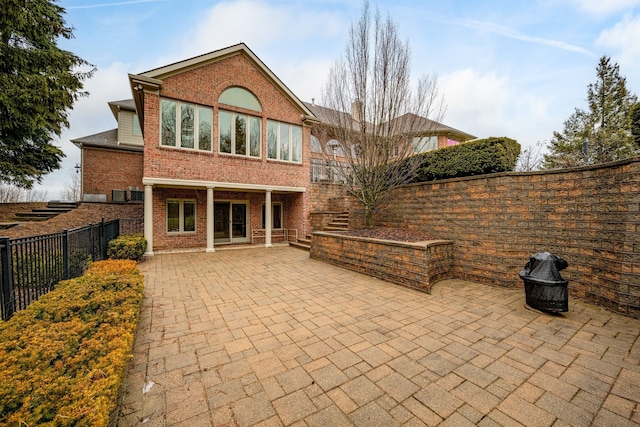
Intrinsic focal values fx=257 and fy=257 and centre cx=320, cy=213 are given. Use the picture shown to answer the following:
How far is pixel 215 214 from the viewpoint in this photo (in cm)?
1162

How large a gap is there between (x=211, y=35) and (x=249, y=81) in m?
3.51

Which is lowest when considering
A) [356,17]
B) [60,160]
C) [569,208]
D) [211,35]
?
[569,208]

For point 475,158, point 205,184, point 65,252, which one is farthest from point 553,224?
point 205,184

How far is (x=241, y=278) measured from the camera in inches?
229

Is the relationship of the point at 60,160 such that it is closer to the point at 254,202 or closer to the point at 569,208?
the point at 254,202

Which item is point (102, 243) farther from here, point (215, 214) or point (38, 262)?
point (215, 214)

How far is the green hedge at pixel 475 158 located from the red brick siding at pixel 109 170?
1505cm

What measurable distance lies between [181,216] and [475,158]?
10501 mm

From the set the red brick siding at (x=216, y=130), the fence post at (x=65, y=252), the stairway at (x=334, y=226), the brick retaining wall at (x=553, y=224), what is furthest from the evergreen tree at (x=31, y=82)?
the brick retaining wall at (x=553, y=224)

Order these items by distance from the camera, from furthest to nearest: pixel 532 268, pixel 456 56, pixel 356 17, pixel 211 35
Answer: pixel 211 35 → pixel 456 56 → pixel 356 17 → pixel 532 268

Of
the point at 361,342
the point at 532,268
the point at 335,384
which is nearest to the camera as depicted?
the point at 335,384

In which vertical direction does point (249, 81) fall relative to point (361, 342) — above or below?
above

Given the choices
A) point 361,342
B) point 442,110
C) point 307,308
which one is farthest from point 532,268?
point 442,110

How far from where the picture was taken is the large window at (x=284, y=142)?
11141 mm
